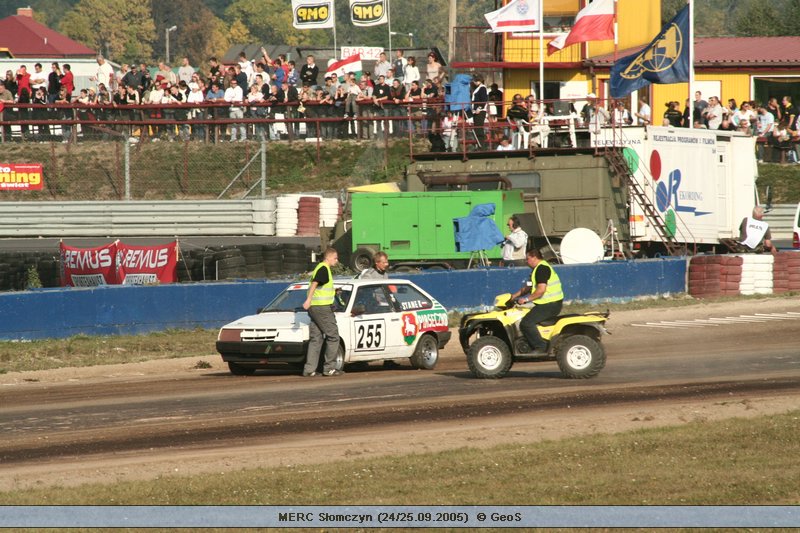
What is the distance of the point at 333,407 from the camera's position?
12.9 meters

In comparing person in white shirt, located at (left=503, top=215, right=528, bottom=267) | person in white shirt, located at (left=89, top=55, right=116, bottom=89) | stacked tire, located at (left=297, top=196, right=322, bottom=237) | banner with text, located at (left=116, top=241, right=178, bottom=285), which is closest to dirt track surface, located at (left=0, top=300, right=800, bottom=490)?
banner with text, located at (left=116, top=241, right=178, bottom=285)

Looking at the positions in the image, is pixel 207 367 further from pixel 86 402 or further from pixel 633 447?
pixel 633 447

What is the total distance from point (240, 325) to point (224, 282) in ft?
15.7

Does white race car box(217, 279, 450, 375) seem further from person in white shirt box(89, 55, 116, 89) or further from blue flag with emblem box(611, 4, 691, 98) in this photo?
person in white shirt box(89, 55, 116, 89)

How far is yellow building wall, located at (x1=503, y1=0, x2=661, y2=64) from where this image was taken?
3984 centimetres

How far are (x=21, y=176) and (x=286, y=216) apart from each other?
27.4ft

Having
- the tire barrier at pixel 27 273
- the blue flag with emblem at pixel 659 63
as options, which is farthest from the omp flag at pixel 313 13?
the tire barrier at pixel 27 273

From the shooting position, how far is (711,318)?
72.9 ft

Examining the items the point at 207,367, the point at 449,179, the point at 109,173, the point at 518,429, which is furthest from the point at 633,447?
the point at 109,173

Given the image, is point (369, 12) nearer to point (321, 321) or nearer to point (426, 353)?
point (426, 353)

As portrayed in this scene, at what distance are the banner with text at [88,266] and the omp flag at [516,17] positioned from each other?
1429 centimetres

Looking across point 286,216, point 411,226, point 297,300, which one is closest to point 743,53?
point 286,216

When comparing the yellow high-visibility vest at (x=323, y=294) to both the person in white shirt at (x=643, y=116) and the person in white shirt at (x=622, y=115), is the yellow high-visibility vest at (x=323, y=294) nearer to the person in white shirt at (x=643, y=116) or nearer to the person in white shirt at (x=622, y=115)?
the person in white shirt at (x=643, y=116)

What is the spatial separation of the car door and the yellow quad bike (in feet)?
5.19
